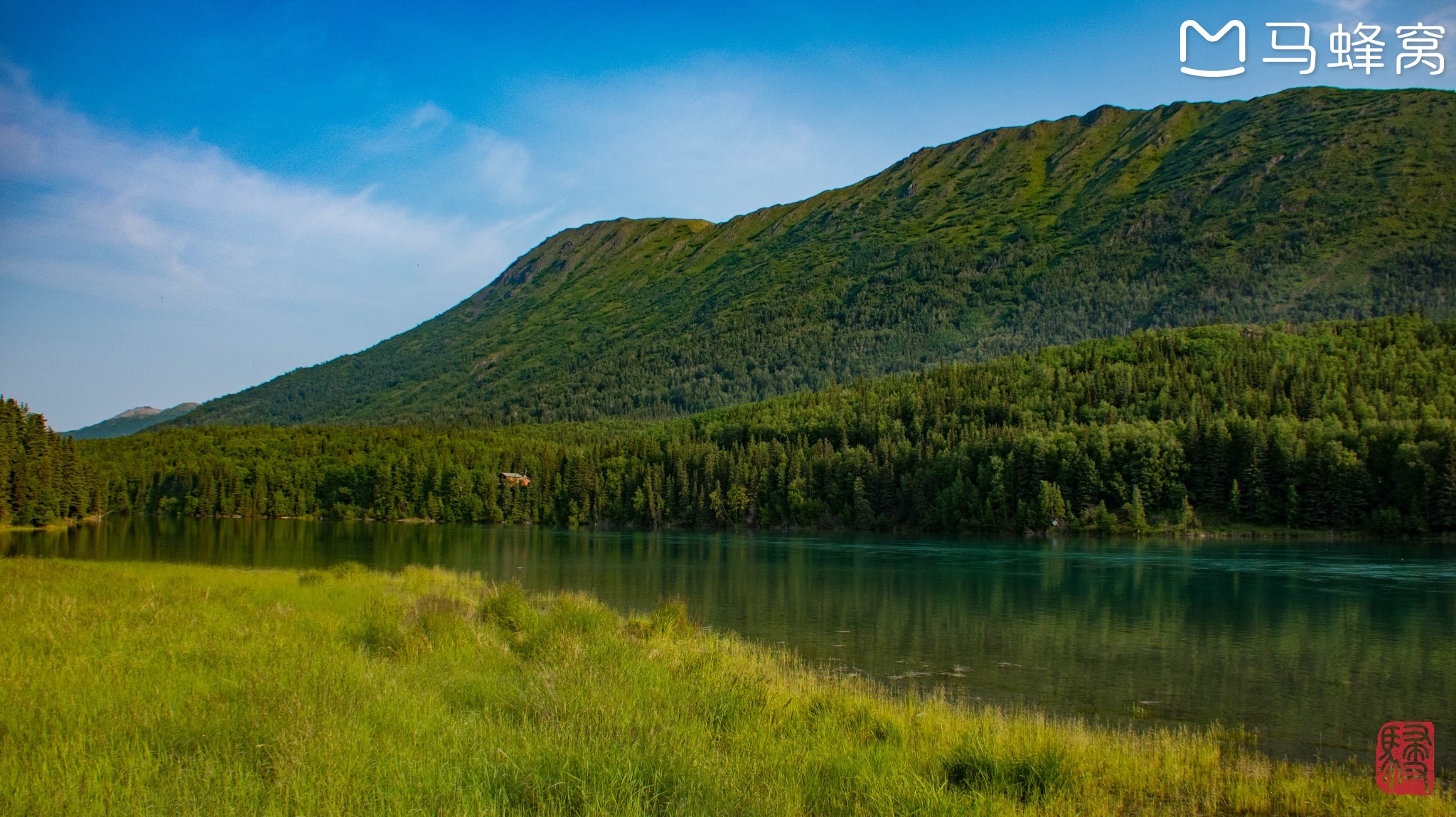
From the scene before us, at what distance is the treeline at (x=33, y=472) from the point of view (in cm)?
8181

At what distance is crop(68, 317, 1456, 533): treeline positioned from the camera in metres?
97.1

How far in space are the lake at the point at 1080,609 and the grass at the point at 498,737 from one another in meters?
5.71

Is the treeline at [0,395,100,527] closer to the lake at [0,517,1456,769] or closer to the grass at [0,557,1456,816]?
the lake at [0,517,1456,769]

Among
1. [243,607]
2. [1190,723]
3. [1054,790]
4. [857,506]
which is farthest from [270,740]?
[857,506]

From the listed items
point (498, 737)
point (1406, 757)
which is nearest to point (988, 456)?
point (1406, 757)

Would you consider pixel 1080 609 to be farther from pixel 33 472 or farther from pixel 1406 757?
pixel 33 472

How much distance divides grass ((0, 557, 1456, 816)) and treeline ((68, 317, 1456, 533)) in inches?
3733

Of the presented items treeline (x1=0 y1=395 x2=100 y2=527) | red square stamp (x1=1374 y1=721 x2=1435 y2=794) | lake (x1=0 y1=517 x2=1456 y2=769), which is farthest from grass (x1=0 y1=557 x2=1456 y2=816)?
treeline (x1=0 y1=395 x2=100 y2=527)

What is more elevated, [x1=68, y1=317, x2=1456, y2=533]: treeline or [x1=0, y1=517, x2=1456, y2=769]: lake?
[x1=68, y1=317, x2=1456, y2=533]: treeline

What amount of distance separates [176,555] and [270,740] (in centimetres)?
6282

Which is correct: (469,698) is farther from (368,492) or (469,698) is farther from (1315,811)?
(368,492)

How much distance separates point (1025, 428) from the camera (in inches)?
4865

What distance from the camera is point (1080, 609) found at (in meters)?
39.5

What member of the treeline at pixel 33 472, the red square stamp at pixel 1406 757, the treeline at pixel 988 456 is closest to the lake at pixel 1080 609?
the red square stamp at pixel 1406 757
